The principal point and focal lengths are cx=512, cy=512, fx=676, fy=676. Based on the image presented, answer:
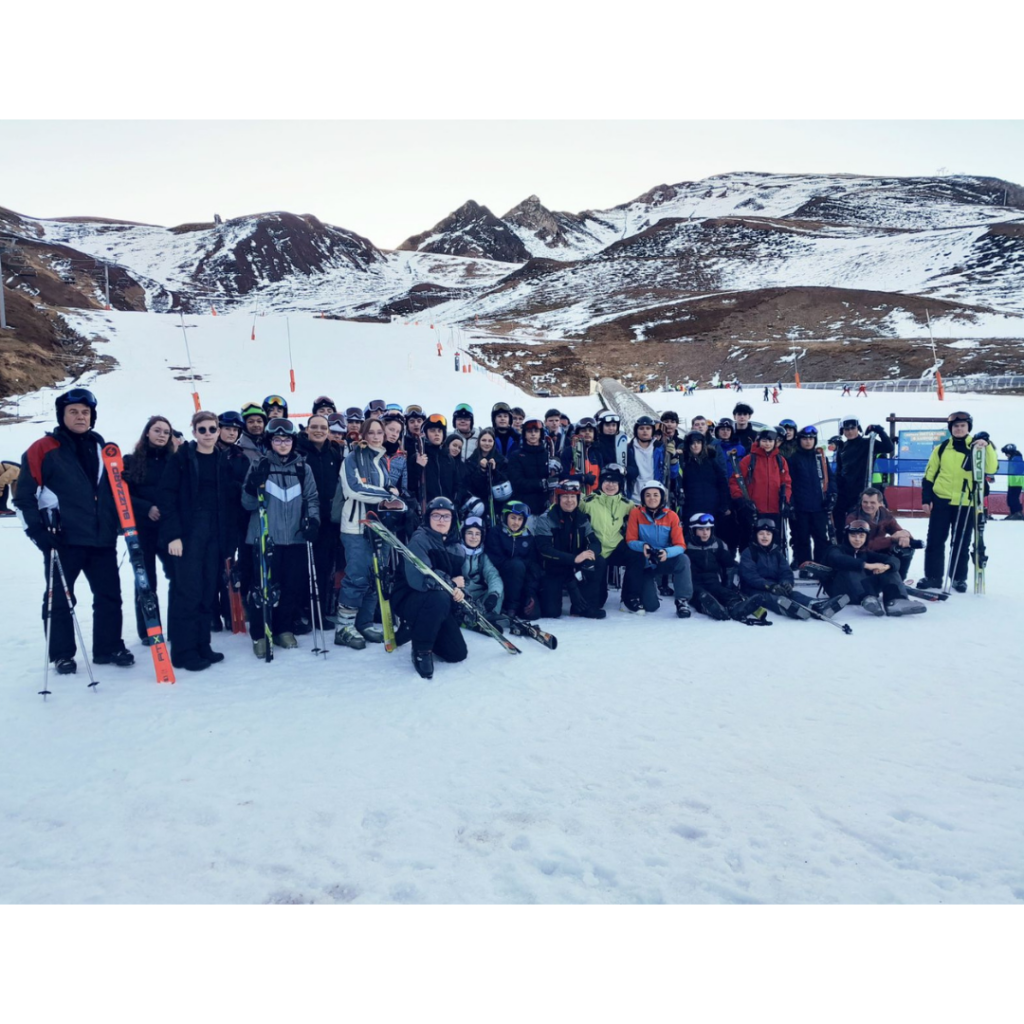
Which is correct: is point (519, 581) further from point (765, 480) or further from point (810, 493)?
point (810, 493)

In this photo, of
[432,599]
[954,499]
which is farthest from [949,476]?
[432,599]

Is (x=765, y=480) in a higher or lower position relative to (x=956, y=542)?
higher

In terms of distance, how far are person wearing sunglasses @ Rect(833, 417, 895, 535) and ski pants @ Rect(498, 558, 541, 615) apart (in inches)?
154

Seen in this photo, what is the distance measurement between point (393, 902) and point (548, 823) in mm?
788

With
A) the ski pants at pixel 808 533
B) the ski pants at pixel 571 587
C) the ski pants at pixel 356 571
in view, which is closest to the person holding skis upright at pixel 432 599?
the ski pants at pixel 356 571

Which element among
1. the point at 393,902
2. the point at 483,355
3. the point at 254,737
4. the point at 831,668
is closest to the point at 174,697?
the point at 254,737

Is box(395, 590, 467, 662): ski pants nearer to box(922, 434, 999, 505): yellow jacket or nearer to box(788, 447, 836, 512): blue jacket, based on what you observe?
box(788, 447, 836, 512): blue jacket

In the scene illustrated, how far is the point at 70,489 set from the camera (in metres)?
4.55

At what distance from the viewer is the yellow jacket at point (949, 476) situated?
7.20 m

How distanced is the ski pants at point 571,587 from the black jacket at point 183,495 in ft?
9.53

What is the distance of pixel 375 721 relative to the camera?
4086mm

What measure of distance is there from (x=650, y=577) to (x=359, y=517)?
2919 millimetres

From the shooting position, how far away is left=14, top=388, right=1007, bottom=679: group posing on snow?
4809 mm

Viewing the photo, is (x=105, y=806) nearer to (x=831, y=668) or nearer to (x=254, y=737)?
(x=254, y=737)
